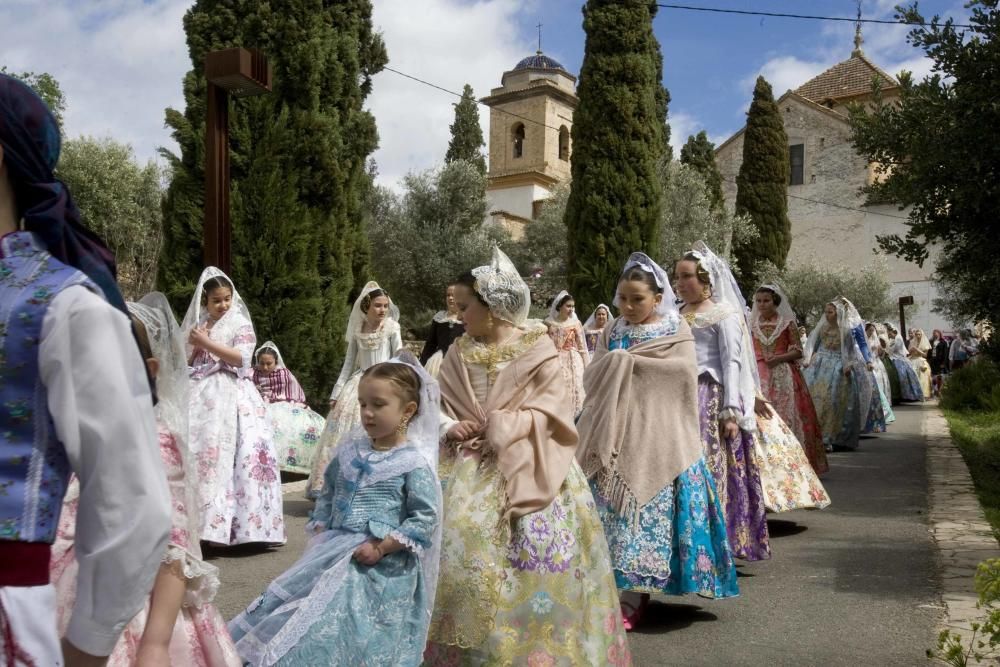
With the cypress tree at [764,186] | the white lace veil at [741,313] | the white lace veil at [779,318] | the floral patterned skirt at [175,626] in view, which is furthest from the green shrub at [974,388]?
the floral patterned skirt at [175,626]

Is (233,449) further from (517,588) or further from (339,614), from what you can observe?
(339,614)

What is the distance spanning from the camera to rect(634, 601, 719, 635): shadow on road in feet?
17.6

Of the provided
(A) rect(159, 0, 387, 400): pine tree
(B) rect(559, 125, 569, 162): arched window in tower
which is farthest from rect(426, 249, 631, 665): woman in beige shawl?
(B) rect(559, 125, 569, 162): arched window in tower

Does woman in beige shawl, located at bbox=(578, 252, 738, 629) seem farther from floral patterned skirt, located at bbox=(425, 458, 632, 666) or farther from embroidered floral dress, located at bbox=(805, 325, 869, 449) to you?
embroidered floral dress, located at bbox=(805, 325, 869, 449)

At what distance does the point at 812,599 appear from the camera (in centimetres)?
586

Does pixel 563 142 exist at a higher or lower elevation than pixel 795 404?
higher

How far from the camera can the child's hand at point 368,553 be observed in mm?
3633

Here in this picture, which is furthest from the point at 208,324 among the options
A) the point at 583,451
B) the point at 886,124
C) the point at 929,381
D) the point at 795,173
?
the point at 795,173

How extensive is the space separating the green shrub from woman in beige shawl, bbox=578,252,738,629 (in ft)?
43.2

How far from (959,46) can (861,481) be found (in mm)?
4443

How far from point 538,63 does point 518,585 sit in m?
47.0

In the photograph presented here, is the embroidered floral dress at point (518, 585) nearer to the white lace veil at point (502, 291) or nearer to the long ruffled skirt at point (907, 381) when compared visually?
the white lace veil at point (502, 291)

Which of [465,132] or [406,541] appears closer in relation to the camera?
[406,541]

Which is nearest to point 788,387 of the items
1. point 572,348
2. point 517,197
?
point 572,348
